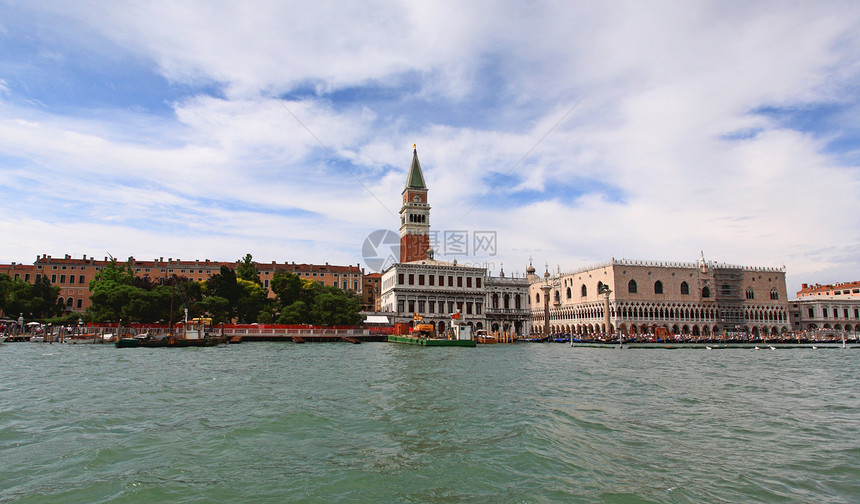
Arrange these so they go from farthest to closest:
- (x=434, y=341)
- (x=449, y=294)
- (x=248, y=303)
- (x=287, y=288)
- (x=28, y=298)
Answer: (x=449, y=294)
(x=28, y=298)
(x=287, y=288)
(x=248, y=303)
(x=434, y=341)

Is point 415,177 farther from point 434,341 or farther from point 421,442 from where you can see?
point 421,442

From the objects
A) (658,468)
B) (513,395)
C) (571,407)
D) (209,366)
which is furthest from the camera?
(209,366)

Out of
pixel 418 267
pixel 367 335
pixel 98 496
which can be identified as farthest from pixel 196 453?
pixel 418 267

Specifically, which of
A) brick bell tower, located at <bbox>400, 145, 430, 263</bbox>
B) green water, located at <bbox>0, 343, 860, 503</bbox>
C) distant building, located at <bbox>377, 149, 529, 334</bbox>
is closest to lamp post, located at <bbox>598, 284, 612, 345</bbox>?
distant building, located at <bbox>377, 149, 529, 334</bbox>

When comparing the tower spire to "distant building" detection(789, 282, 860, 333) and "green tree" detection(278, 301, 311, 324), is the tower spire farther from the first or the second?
"distant building" detection(789, 282, 860, 333)

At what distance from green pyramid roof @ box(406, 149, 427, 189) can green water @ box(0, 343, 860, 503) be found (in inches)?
1988

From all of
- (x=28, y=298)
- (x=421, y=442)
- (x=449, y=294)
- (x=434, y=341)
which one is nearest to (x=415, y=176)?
(x=449, y=294)

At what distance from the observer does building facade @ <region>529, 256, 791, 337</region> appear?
5903cm

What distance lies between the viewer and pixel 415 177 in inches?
2571

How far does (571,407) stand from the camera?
38.0 feet

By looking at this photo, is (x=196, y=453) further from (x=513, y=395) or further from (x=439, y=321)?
(x=439, y=321)

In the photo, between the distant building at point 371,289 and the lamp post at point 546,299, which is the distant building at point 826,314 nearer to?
the lamp post at point 546,299

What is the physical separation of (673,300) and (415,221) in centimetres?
3133

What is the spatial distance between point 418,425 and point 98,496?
5.02 meters
